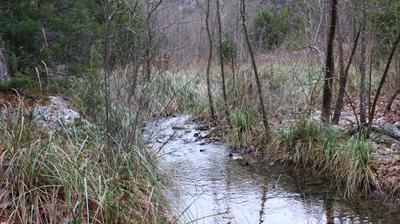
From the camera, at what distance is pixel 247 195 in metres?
7.01

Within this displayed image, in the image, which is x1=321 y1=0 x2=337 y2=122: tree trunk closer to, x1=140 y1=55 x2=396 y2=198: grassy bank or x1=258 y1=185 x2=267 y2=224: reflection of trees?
x1=140 y1=55 x2=396 y2=198: grassy bank

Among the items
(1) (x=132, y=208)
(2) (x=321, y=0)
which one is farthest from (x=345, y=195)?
(2) (x=321, y=0)

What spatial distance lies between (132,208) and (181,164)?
13.8 feet

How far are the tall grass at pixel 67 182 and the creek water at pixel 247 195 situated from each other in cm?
47

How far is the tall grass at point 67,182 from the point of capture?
13.9ft

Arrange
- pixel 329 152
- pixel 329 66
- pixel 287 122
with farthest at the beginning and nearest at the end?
1. pixel 287 122
2. pixel 329 66
3. pixel 329 152

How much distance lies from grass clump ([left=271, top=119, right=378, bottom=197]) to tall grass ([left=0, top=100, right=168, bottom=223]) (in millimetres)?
3156

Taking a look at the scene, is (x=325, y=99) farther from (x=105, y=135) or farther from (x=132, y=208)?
(x=132, y=208)

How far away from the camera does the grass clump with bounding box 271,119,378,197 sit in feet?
22.9

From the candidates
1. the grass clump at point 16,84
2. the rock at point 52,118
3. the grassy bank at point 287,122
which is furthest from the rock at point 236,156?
the grass clump at point 16,84

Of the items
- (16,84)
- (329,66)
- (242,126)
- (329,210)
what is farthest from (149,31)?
(242,126)

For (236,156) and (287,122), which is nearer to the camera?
(287,122)

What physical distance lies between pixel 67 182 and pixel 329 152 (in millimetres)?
4591

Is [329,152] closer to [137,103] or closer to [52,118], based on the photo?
[137,103]
